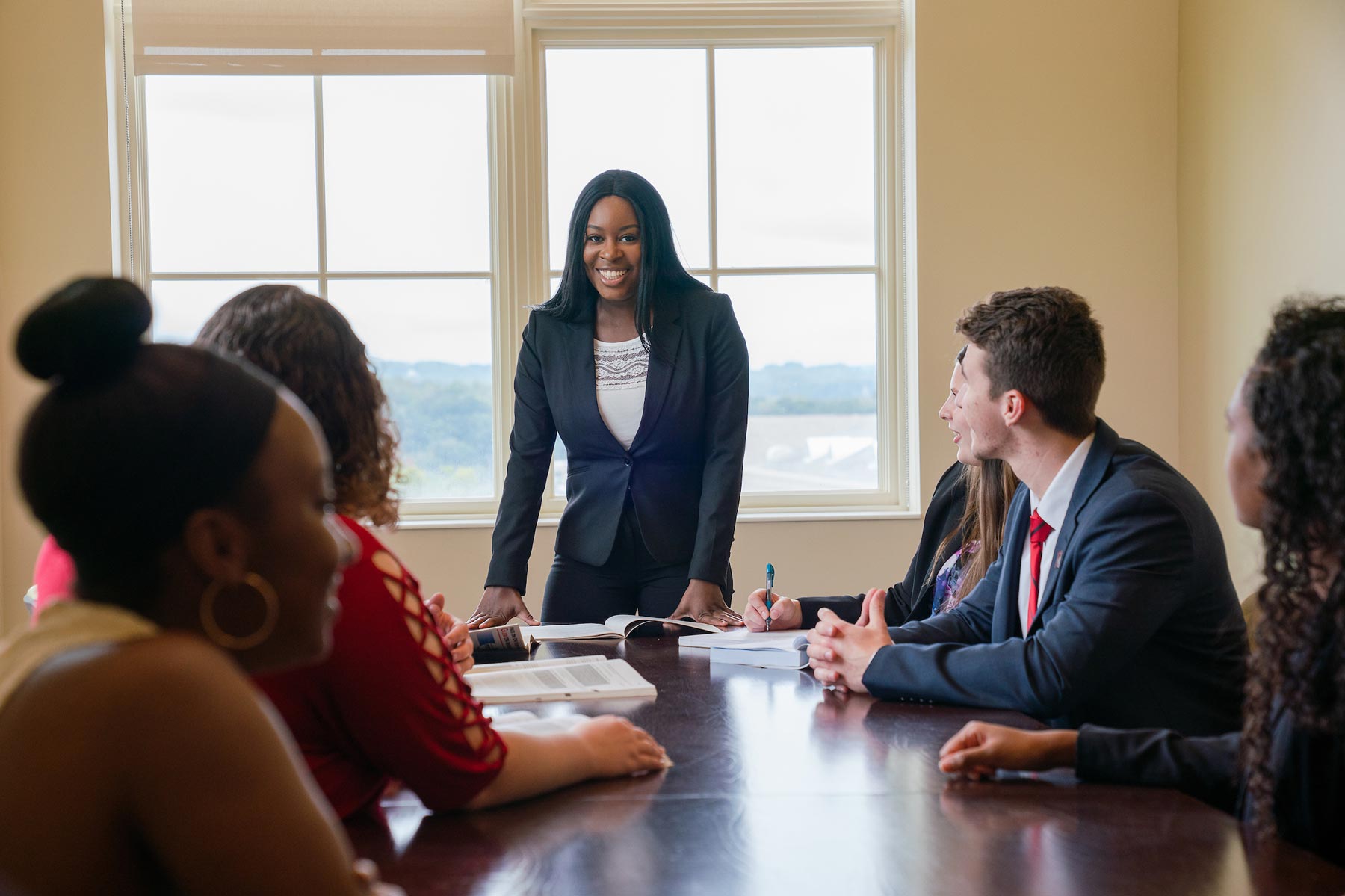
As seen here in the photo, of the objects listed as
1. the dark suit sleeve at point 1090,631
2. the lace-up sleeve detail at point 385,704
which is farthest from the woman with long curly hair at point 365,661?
the dark suit sleeve at point 1090,631

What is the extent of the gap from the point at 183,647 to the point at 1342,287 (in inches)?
139

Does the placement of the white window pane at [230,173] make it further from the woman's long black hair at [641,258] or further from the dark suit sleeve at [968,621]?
the dark suit sleeve at [968,621]

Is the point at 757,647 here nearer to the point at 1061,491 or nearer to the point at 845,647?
the point at 845,647

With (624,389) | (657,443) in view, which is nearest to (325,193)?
(624,389)

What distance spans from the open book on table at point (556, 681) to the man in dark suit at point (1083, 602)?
13.1 inches

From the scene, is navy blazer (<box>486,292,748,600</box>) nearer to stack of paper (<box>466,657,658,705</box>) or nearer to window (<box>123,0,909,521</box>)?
stack of paper (<box>466,657,658,705</box>)

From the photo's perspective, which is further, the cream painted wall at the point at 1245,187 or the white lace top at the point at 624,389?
the cream painted wall at the point at 1245,187

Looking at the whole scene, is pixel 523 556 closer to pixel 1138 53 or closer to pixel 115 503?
pixel 115 503

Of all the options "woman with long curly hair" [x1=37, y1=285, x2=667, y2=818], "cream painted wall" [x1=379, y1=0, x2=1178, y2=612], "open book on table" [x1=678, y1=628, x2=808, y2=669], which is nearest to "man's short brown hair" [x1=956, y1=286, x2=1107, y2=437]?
"open book on table" [x1=678, y1=628, x2=808, y2=669]

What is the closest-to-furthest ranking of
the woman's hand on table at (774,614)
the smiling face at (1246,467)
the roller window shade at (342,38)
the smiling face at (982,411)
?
the smiling face at (1246,467) < the smiling face at (982,411) < the woman's hand on table at (774,614) < the roller window shade at (342,38)

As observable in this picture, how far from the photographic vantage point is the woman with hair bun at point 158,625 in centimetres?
56

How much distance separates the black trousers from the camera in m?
2.79

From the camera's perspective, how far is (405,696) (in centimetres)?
107

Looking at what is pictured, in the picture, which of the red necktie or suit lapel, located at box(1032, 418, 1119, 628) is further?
the red necktie
